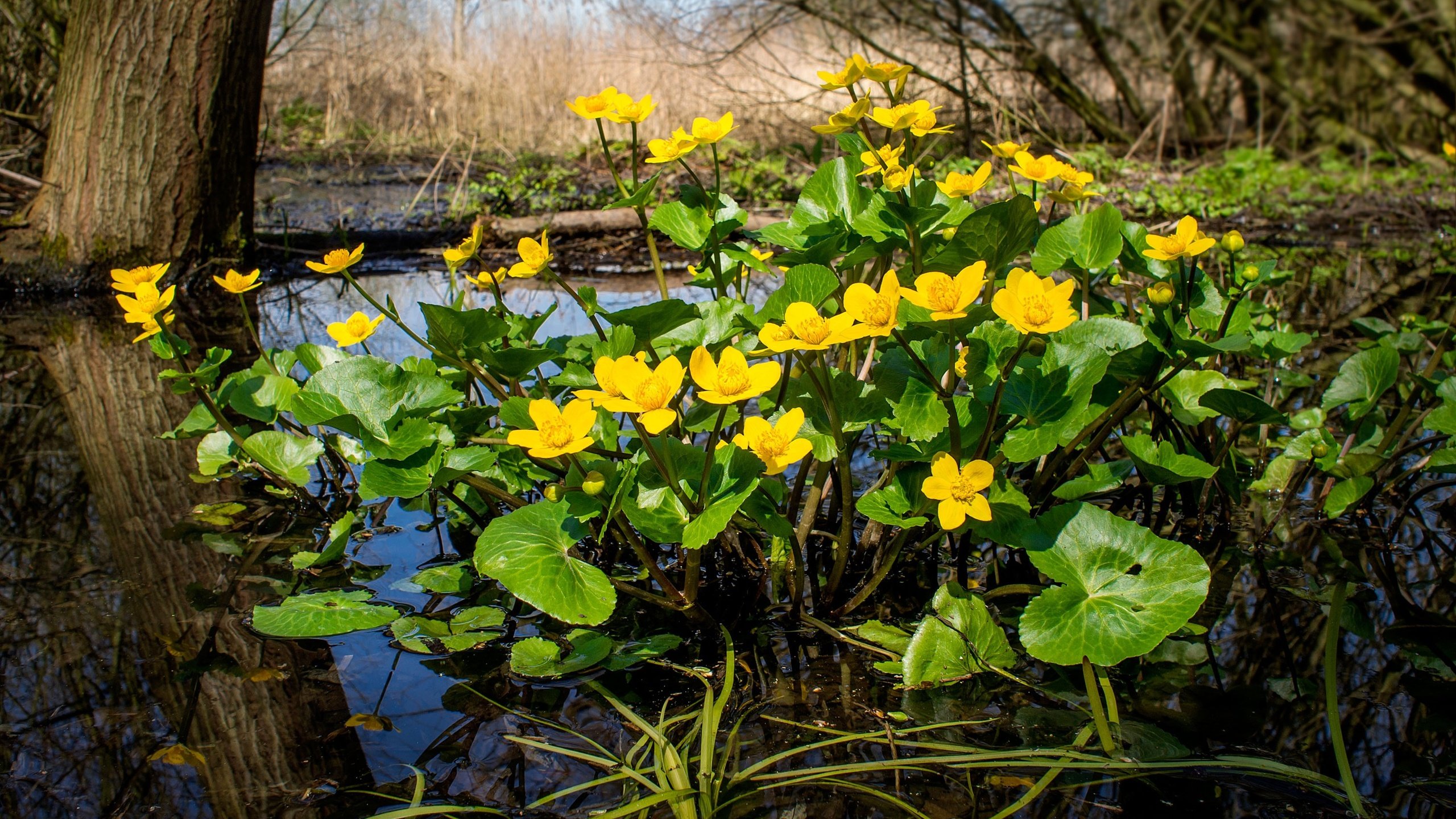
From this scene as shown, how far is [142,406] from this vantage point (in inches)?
84.9

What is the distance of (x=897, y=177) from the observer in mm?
1066

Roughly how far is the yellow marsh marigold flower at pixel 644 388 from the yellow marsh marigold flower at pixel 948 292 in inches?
9.8

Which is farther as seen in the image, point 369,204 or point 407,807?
point 369,204

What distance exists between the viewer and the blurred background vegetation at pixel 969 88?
5863 mm

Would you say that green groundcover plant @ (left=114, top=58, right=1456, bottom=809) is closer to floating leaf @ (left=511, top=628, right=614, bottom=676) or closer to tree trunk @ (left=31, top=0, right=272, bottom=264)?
floating leaf @ (left=511, top=628, right=614, bottom=676)

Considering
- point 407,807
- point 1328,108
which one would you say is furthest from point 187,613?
point 1328,108

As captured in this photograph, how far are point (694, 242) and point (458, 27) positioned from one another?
393 inches

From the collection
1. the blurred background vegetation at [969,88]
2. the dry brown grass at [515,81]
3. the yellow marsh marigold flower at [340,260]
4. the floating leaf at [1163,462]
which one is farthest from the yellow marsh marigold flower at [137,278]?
the dry brown grass at [515,81]

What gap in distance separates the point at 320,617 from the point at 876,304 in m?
0.76

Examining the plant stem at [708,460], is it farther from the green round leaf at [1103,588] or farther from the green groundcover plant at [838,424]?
the green round leaf at [1103,588]

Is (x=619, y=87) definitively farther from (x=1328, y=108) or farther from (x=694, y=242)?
(x=694, y=242)

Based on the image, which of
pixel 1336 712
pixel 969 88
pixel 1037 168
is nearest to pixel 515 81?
pixel 969 88

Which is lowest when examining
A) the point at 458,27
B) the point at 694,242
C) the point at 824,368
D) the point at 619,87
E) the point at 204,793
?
the point at 204,793

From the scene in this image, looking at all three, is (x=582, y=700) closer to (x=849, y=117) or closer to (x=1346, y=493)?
(x=849, y=117)
